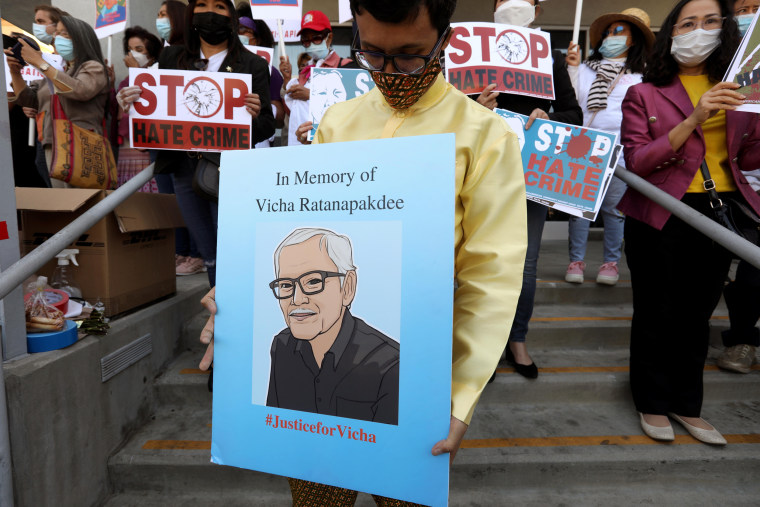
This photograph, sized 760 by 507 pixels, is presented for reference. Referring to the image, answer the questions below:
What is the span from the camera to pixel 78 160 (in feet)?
7.72

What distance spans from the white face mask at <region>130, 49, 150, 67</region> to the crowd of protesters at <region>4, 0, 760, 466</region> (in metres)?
0.62

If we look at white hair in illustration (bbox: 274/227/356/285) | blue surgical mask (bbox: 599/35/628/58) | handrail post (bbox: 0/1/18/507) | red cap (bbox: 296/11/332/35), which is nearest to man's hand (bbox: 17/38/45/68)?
handrail post (bbox: 0/1/18/507)

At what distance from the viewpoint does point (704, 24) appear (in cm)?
193

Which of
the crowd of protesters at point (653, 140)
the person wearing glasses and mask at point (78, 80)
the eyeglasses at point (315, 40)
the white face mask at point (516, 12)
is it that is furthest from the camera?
the eyeglasses at point (315, 40)

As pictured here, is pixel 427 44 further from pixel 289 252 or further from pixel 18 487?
pixel 18 487

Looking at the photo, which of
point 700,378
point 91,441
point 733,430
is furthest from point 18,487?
point 733,430

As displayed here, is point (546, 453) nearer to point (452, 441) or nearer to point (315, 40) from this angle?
point (452, 441)

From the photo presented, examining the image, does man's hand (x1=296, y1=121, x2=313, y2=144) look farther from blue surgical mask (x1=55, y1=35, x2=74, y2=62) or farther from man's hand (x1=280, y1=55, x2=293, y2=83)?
blue surgical mask (x1=55, y1=35, x2=74, y2=62)

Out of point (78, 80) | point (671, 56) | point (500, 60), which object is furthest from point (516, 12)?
point (78, 80)

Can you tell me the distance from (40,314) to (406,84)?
1.92m

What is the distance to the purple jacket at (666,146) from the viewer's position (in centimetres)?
194

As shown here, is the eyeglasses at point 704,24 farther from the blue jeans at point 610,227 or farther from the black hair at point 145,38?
the black hair at point 145,38

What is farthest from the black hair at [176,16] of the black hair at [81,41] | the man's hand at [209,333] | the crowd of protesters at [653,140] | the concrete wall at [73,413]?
the man's hand at [209,333]

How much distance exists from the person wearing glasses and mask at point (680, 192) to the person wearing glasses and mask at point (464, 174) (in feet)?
4.77
